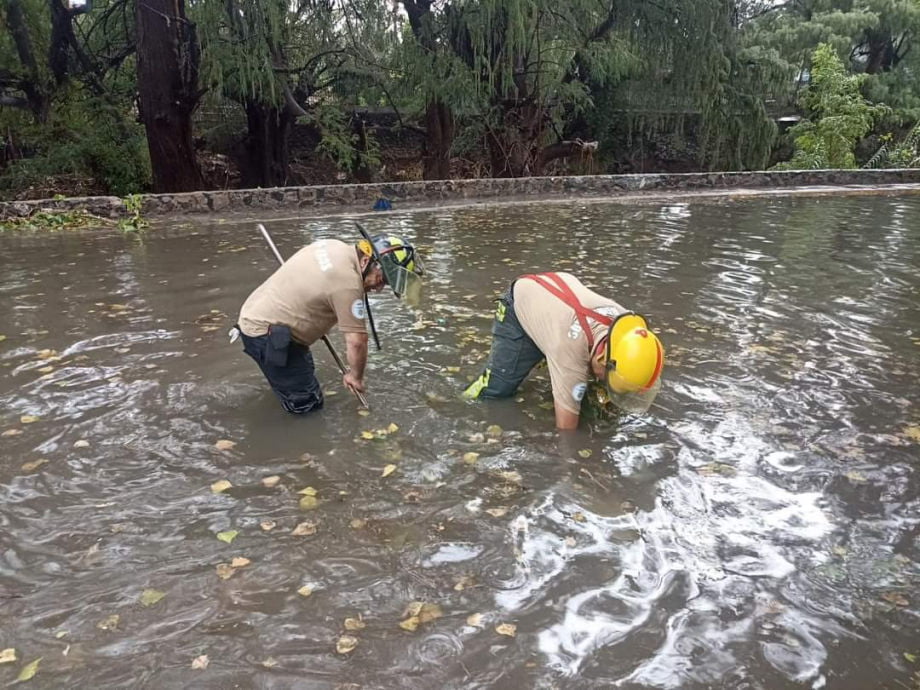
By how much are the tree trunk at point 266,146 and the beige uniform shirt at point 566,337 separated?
14.2 meters

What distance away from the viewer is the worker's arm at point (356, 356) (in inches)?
165

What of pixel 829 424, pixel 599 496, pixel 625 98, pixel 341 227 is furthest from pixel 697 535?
pixel 625 98

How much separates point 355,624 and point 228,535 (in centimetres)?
89

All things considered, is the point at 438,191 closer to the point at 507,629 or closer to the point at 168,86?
the point at 168,86

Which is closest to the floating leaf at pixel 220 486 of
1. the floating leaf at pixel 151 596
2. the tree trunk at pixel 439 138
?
the floating leaf at pixel 151 596

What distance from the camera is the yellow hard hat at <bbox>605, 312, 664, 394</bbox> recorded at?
11.8 ft

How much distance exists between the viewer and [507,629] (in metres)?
2.82

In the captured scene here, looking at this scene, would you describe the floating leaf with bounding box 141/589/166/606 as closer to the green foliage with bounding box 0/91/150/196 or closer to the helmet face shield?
the helmet face shield

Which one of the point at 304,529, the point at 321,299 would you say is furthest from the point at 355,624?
the point at 321,299

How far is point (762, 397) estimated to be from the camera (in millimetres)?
4992

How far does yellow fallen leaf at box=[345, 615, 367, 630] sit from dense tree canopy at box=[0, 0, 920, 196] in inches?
474

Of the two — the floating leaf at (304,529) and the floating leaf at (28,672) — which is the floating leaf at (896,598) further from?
the floating leaf at (28,672)

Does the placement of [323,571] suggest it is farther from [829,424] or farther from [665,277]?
[665,277]

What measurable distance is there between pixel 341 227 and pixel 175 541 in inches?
347
